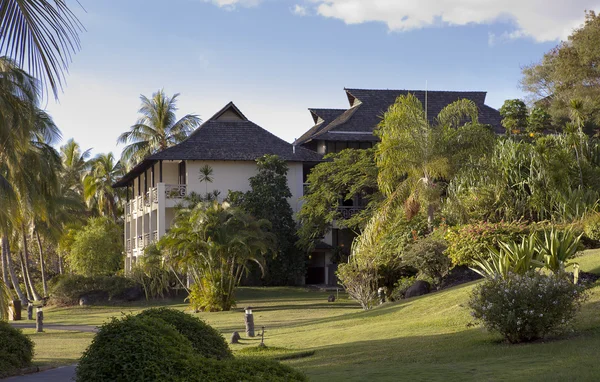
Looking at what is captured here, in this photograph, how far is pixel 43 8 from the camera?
552cm

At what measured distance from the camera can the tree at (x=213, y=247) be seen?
29219mm

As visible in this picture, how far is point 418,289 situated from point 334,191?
1578 cm

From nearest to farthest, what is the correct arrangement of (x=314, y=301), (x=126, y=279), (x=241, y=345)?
(x=241, y=345)
(x=314, y=301)
(x=126, y=279)

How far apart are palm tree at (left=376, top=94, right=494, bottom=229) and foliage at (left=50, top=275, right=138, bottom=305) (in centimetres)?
1725

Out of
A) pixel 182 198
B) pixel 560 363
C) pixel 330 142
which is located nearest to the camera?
pixel 560 363

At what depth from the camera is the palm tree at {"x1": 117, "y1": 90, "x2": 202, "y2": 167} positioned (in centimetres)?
5500

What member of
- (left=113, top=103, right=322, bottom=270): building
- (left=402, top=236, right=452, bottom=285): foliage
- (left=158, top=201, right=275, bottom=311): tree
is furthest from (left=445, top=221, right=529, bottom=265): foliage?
(left=113, top=103, right=322, bottom=270): building

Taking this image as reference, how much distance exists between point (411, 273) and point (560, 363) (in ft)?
54.3

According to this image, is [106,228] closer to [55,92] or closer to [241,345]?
[241,345]

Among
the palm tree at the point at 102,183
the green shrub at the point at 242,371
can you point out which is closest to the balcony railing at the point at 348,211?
the palm tree at the point at 102,183

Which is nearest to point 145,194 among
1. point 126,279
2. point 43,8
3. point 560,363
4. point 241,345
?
point 126,279

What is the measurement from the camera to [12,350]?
13.5 m

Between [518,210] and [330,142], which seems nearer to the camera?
[518,210]

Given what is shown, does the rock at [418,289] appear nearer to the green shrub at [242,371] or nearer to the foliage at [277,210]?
the green shrub at [242,371]
